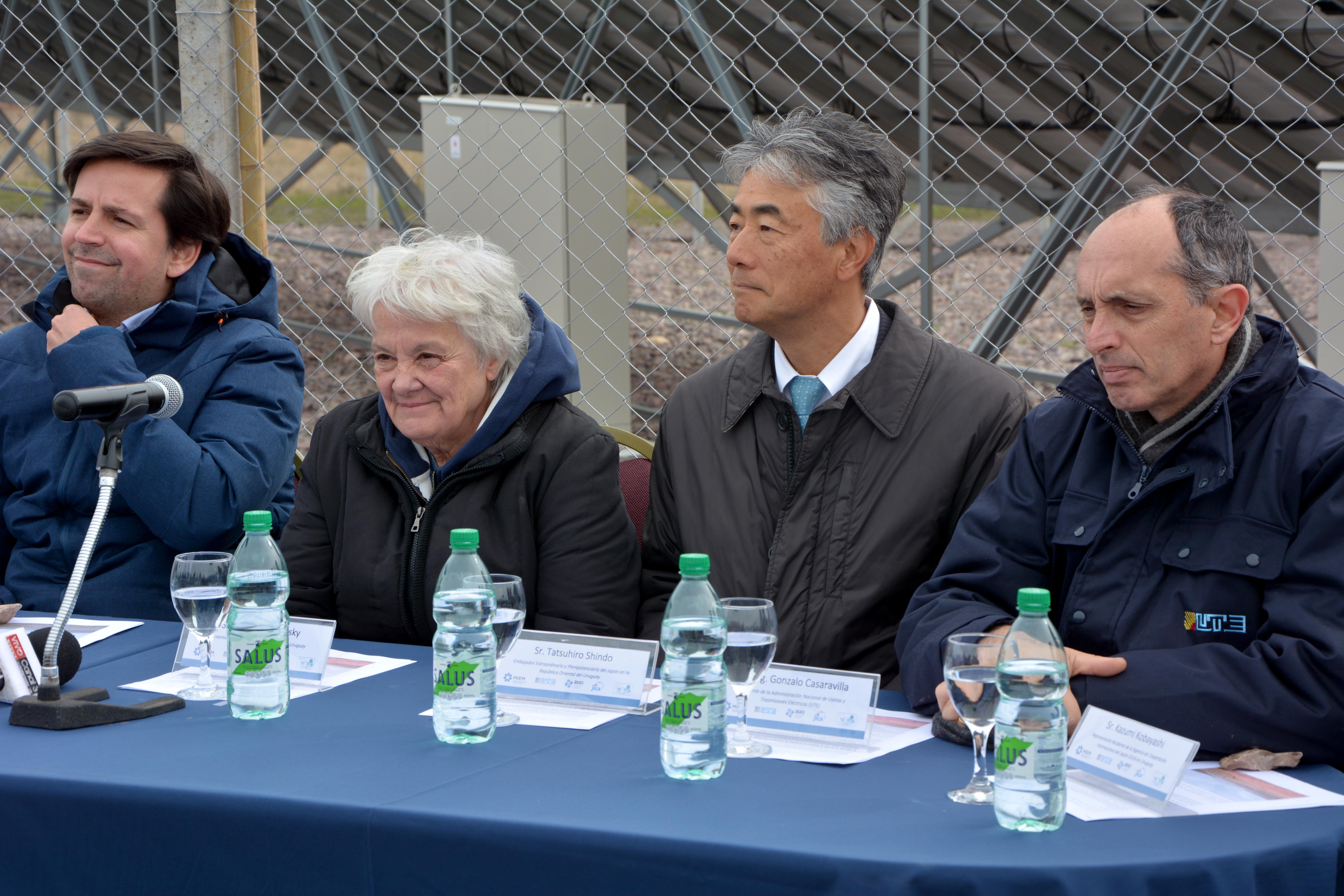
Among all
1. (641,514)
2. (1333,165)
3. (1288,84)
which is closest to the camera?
(641,514)

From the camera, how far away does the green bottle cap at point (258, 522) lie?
1.81 m

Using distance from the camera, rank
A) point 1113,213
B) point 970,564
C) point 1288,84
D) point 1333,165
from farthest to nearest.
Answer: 1. point 1288,84
2. point 1333,165
3. point 970,564
4. point 1113,213

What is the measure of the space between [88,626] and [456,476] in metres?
0.66

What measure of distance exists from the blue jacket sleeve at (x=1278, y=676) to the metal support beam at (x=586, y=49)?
225 centimetres

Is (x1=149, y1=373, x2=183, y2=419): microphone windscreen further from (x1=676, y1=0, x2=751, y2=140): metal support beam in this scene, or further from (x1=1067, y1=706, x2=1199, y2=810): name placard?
(x1=676, y1=0, x2=751, y2=140): metal support beam

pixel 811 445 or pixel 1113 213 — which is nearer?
pixel 1113 213

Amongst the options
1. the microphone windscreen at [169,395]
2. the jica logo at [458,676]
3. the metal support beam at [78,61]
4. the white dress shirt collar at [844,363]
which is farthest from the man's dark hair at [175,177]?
the metal support beam at [78,61]

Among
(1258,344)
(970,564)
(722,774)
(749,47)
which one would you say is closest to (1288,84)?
(749,47)

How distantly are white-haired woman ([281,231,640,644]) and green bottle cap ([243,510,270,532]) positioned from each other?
44 centimetres

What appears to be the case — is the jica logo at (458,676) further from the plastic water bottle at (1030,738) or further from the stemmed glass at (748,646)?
the plastic water bottle at (1030,738)

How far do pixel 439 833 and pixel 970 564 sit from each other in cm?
95

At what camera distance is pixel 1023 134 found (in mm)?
4250

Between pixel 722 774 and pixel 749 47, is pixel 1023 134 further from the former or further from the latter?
pixel 722 774

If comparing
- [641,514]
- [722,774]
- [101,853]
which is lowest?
[101,853]
